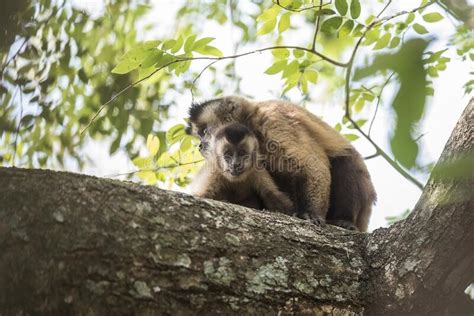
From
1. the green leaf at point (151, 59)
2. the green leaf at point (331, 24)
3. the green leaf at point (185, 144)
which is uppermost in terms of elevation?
the green leaf at point (331, 24)

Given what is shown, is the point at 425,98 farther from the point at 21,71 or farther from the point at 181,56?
the point at 21,71

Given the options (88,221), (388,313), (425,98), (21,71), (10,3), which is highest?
(21,71)

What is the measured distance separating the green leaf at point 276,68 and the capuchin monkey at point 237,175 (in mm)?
1009

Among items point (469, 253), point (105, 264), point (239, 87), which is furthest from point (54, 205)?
point (239, 87)

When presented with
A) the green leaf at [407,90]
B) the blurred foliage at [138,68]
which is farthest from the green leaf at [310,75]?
the green leaf at [407,90]

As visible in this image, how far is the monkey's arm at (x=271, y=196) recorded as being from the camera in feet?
18.9

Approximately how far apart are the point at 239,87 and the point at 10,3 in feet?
24.6

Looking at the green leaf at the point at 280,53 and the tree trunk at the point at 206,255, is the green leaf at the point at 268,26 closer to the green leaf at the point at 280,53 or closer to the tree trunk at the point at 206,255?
the green leaf at the point at 280,53

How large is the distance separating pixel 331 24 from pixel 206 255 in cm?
263

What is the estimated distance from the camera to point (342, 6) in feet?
15.5

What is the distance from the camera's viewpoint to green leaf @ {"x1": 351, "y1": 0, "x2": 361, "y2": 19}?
4.77 meters

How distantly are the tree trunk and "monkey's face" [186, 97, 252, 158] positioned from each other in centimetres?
295

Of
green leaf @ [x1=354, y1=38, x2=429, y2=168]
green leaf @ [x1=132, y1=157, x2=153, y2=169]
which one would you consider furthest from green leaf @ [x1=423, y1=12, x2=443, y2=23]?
green leaf @ [x1=354, y1=38, x2=429, y2=168]

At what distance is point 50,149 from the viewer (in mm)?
7801
